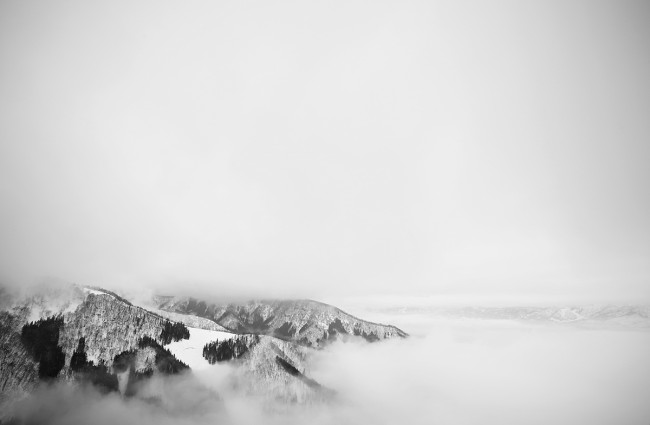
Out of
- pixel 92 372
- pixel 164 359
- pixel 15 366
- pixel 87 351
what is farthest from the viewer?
pixel 164 359

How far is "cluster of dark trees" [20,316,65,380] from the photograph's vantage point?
557 feet

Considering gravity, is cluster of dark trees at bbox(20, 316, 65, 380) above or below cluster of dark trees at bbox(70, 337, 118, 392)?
above

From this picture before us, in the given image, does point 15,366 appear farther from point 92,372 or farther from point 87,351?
point 92,372

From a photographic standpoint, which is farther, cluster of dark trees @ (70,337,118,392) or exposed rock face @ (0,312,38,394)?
cluster of dark trees @ (70,337,118,392)

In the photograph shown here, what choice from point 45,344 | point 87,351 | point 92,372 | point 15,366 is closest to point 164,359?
→ point 92,372

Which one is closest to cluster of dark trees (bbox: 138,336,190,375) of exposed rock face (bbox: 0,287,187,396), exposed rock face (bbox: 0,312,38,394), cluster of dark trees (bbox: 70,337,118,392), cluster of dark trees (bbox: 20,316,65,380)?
exposed rock face (bbox: 0,287,187,396)

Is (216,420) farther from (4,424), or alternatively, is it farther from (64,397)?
(4,424)

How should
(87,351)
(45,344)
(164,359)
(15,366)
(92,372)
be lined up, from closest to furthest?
(15,366) → (92,372) → (87,351) → (45,344) → (164,359)

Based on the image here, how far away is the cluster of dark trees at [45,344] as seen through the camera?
16988 cm

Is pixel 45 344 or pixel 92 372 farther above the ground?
pixel 45 344

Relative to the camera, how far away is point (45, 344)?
18212cm

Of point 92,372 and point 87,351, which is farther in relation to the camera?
point 87,351

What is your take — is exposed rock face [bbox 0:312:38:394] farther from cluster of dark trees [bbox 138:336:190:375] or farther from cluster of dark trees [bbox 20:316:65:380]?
cluster of dark trees [bbox 138:336:190:375]

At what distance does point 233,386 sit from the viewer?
19262cm
